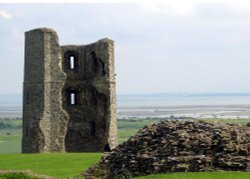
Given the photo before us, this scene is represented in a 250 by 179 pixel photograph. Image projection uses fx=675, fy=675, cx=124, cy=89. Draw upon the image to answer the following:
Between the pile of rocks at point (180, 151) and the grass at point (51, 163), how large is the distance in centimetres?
175

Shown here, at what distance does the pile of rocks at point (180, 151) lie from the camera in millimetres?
26156

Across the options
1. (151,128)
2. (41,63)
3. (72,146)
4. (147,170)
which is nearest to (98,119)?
(72,146)

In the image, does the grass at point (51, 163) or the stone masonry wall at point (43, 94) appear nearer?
the grass at point (51, 163)

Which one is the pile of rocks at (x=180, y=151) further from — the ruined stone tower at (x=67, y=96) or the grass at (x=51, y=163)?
Result: the ruined stone tower at (x=67, y=96)

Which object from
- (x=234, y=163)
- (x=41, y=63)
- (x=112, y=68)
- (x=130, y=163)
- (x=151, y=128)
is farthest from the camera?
(x=112, y=68)

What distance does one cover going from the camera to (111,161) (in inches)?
1136

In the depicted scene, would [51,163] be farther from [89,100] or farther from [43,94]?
[89,100]

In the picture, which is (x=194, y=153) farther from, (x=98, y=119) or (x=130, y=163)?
(x=98, y=119)

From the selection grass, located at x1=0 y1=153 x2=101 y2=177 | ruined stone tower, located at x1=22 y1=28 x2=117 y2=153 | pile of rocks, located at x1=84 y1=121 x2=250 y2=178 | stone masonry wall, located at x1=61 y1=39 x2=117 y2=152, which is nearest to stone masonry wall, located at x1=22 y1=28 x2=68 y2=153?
ruined stone tower, located at x1=22 y1=28 x2=117 y2=153

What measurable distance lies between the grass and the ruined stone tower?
27.7 feet

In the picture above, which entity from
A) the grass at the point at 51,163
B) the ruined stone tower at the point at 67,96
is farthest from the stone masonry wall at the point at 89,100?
the grass at the point at 51,163

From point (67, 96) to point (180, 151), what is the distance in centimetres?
2569

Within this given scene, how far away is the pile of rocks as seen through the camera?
85.8ft

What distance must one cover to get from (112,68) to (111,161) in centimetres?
2141
